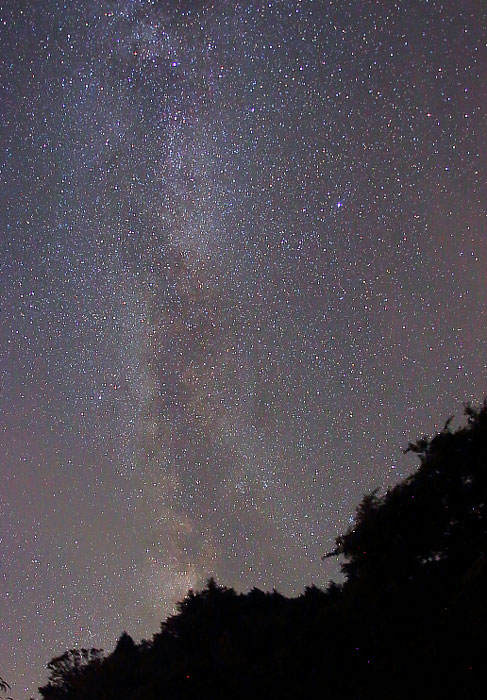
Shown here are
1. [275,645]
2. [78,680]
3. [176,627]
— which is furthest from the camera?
[78,680]

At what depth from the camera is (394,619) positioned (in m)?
14.3

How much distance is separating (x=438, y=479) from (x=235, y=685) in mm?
7115

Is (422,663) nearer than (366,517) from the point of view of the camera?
Yes

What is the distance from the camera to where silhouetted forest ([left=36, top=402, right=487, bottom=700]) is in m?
12.9

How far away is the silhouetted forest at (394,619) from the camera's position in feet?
42.4

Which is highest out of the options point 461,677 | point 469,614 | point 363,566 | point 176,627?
point 176,627

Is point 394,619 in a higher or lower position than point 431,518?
lower

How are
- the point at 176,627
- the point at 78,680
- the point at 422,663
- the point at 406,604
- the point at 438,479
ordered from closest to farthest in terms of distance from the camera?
the point at 422,663, the point at 406,604, the point at 438,479, the point at 176,627, the point at 78,680

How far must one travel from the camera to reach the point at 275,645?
16.8m

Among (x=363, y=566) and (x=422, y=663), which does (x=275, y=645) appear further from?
(x=422, y=663)

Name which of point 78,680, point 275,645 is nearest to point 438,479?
point 275,645

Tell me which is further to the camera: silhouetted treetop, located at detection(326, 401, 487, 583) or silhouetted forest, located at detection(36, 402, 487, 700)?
silhouetted treetop, located at detection(326, 401, 487, 583)

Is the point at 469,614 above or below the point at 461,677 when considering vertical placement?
above

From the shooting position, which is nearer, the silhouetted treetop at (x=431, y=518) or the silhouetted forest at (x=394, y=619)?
the silhouetted forest at (x=394, y=619)
